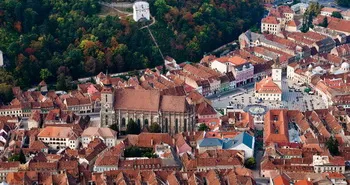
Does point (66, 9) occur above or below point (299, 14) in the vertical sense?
above

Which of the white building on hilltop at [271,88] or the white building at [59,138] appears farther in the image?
the white building on hilltop at [271,88]

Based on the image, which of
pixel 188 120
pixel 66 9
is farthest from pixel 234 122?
pixel 66 9

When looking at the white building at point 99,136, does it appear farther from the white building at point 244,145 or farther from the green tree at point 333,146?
the green tree at point 333,146

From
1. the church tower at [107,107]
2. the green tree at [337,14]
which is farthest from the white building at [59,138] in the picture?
the green tree at [337,14]

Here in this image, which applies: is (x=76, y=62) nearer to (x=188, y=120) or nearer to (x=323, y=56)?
(x=188, y=120)

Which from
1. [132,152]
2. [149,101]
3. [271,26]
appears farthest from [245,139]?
[271,26]

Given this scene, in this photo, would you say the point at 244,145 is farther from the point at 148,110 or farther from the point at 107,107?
the point at 107,107

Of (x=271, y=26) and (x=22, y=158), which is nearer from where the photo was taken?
(x=22, y=158)
